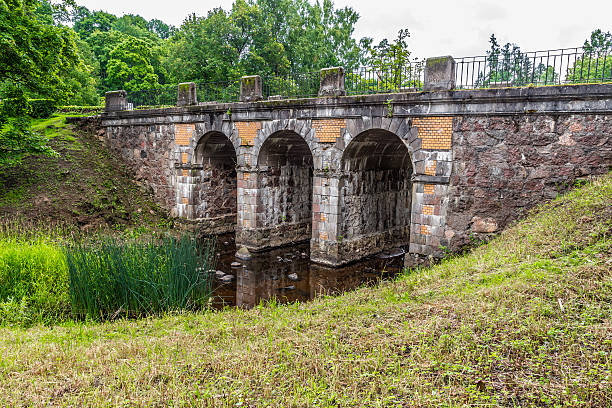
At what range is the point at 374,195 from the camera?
41.8 feet

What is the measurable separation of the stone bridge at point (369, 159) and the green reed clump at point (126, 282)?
5.31m

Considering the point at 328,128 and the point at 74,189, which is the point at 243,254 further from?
the point at 74,189

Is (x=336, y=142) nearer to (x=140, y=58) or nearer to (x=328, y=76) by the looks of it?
(x=328, y=76)

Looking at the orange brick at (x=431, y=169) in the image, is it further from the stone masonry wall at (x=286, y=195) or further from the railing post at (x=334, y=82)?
the stone masonry wall at (x=286, y=195)

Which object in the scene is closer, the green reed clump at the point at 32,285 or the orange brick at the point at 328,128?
the green reed clump at the point at 32,285

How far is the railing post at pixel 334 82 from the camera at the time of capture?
11094 mm

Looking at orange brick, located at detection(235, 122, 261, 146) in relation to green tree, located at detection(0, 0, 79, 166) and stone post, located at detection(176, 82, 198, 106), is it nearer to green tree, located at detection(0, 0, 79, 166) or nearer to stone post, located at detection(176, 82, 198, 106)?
stone post, located at detection(176, 82, 198, 106)

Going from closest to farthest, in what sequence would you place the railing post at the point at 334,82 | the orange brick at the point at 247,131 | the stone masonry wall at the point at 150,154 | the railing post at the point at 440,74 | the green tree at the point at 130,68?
the railing post at the point at 440,74 → the railing post at the point at 334,82 → the orange brick at the point at 247,131 → the stone masonry wall at the point at 150,154 → the green tree at the point at 130,68

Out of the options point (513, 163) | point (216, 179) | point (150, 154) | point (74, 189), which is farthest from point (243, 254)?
point (513, 163)

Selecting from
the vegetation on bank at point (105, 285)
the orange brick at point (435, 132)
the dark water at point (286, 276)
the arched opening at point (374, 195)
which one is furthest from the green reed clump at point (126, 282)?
the orange brick at point (435, 132)

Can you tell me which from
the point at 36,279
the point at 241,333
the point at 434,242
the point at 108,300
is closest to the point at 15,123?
the point at 36,279

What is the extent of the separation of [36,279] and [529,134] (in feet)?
34.3

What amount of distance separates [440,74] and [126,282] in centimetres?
793

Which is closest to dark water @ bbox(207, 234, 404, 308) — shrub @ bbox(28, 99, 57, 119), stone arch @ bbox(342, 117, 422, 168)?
stone arch @ bbox(342, 117, 422, 168)
